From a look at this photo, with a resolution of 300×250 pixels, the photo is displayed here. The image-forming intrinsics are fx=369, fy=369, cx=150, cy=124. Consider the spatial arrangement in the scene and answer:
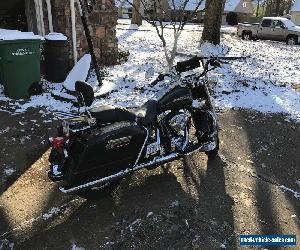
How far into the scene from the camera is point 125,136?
3.91 m

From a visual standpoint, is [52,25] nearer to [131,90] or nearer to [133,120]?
[131,90]

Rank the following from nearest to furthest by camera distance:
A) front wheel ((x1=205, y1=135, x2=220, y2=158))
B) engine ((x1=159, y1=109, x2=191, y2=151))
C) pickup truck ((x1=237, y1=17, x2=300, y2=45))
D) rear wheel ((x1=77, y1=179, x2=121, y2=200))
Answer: rear wheel ((x1=77, y1=179, x2=121, y2=200)) < engine ((x1=159, y1=109, x2=191, y2=151)) < front wheel ((x1=205, y1=135, x2=220, y2=158)) < pickup truck ((x1=237, y1=17, x2=300, y2=45))

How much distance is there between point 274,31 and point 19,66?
16.9 meters

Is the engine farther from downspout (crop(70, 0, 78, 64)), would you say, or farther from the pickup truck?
the pickup truck

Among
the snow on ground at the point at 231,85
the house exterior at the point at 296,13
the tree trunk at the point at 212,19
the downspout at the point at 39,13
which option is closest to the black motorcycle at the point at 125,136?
the snow on ground at the point at 231,85

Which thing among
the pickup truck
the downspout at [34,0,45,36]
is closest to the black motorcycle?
the downspout at [34,0,45,36]

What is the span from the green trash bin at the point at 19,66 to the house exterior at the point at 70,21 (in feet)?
5.78

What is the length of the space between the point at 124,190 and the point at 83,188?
0.70m

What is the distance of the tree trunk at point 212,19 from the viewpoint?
44.8 feet

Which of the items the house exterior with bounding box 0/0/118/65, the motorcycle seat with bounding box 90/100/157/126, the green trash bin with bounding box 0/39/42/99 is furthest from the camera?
the house exterior with bounding box 0/0/118/65

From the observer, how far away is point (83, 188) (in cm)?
384

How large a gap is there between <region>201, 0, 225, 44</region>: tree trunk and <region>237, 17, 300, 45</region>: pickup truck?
7495 millimetres

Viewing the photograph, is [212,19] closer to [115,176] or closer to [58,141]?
[115,176]

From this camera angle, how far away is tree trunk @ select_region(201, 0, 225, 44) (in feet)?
44.8
